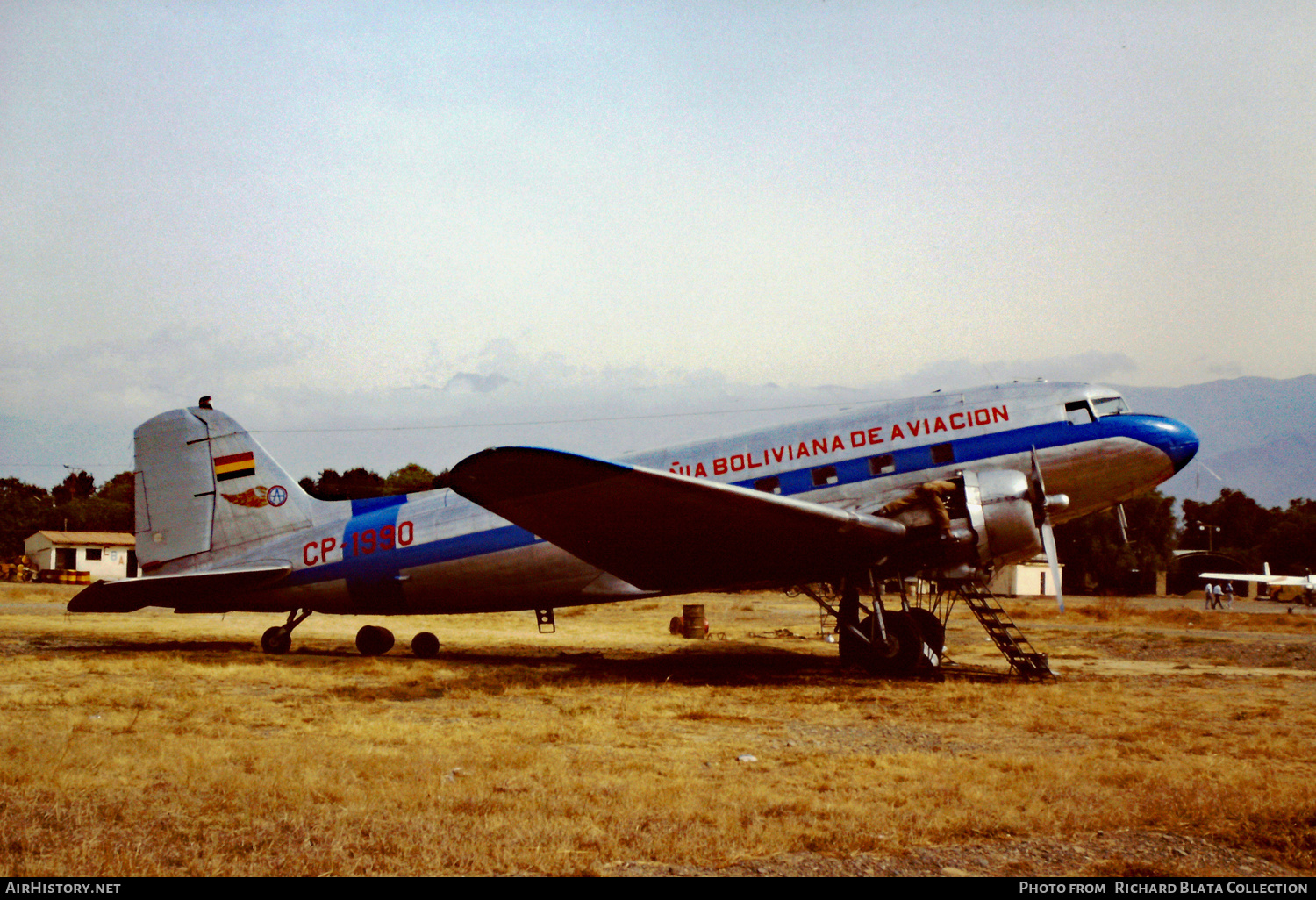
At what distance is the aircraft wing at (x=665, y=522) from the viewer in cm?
1230

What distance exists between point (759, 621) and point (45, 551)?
192ft

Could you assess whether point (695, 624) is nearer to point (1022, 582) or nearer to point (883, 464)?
point (883, 464)

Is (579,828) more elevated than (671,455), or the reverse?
(671,455)

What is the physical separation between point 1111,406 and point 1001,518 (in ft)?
9.82

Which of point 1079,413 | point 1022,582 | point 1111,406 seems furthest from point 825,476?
point 1022,582

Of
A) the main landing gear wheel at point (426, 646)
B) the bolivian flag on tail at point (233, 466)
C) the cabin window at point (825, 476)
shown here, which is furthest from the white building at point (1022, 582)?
the bolivian flag on tail at point (233, 466)

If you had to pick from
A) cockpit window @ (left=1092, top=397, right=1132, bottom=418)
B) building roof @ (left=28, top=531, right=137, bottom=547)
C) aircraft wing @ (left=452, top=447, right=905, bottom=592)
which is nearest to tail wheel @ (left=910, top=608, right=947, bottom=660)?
aircraft wing @ (left=452, top=447, right=905, bottom=592)

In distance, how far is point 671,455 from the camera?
1642 centimetres

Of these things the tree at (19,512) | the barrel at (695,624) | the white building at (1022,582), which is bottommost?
the white building at (1022,582)

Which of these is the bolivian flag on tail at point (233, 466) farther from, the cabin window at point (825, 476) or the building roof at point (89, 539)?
the building roof at point (89, 539)

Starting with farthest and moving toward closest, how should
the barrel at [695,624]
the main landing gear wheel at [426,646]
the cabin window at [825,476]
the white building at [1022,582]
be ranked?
the white building at [1022,582] → the barrel at [695,624] → the main landing gear wheel at [426,646] → the cabin window at [825,476]

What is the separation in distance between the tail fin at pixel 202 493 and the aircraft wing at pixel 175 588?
26.1 inches
